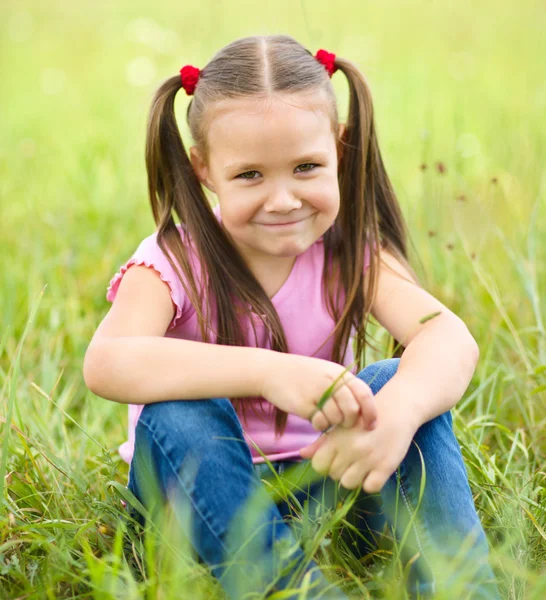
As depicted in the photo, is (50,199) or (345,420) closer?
(345,420)

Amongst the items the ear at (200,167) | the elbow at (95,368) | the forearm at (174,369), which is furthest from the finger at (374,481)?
the ear at (200,167)

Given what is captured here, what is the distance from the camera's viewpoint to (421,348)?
1.44 metres

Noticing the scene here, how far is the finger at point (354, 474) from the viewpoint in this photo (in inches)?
50.3

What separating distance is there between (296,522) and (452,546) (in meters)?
0.26

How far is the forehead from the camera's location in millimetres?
1438

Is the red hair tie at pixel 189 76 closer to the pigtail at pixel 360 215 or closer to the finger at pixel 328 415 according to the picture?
the pigtail at pixel 360 215

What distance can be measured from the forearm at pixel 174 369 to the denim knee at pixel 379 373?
245 millimetres

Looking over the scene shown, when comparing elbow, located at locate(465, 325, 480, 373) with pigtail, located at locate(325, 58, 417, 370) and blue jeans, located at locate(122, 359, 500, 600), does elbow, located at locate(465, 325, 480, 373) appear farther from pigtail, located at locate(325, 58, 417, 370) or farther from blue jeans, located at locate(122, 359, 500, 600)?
pigtail, located at locate(325, 58, 417, 370)

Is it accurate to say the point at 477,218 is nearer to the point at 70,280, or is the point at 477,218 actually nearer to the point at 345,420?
the point at 70,280

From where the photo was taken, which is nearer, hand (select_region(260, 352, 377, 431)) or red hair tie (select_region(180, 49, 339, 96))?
hand (select_region(260, 352, 377, 431))

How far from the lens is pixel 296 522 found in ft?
4.64

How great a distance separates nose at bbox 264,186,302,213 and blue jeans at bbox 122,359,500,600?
0.35 meters

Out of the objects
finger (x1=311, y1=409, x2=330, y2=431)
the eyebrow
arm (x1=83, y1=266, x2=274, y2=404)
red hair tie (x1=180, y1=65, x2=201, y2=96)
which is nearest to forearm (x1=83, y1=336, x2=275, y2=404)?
arm (x1=83, y1=266, x2=274, y2=404)

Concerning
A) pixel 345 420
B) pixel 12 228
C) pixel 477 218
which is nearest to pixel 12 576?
pixel 345 420
